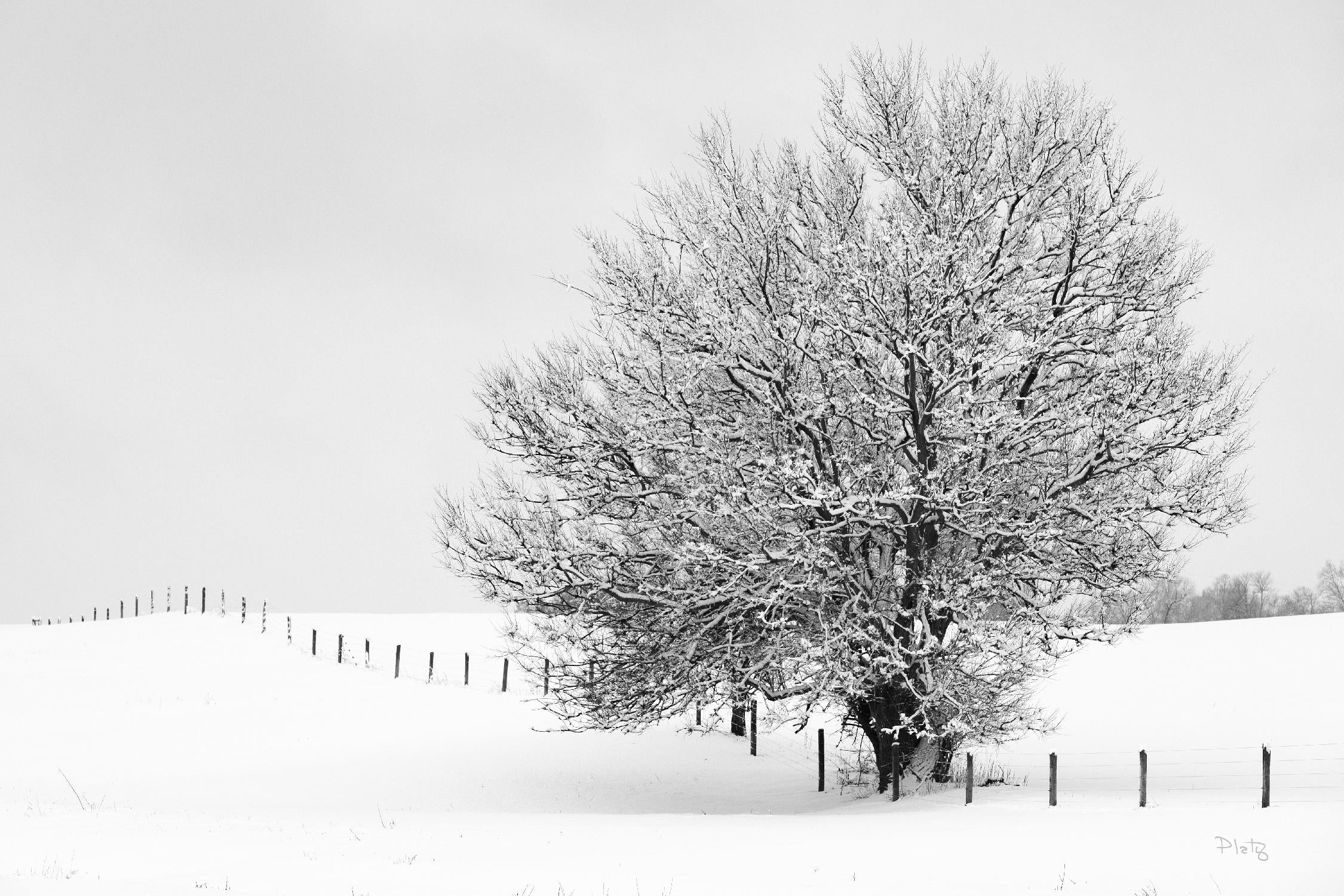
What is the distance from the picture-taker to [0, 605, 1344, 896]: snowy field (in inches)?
452

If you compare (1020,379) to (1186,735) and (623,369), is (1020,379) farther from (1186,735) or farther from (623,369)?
(1186,735)

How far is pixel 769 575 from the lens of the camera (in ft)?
52.3

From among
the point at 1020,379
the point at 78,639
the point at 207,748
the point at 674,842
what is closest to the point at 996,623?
the point at 1020,379

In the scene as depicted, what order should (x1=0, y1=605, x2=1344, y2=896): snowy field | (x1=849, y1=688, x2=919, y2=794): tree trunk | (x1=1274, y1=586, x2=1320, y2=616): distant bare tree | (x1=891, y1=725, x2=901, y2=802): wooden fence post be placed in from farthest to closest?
(x1=1274, y1=586, x2=1320, y2=616): distant bare tree
(x1=849, y1=688, x2=919, y2=794): tree trunk
(x1=891, y1=725, x2=901, y2=802): wooden fence post
(x1=0, y1=605, x2=1344, y2=896): snowy field

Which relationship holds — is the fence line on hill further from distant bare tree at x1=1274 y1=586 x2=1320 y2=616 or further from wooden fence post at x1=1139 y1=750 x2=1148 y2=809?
distant bare tree at x1=1274 y1=586 x2=1320 y2=616

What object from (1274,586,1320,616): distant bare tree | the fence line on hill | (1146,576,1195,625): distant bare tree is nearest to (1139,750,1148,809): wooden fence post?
the fence line on hill

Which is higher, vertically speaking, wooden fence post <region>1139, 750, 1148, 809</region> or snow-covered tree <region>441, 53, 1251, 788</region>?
snow-covered tree <region>441, 53, 1251, 788</region>

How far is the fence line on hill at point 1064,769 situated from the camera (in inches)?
677
